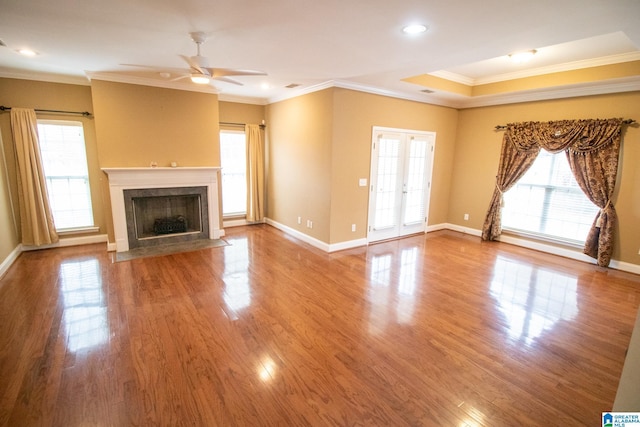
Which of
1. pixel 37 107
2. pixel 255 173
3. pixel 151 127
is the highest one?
pixel 37 107

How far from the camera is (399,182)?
18.5ft

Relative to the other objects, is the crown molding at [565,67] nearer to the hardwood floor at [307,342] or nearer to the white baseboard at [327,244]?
the hardwood floor at [307,342]

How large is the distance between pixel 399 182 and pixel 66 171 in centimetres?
581

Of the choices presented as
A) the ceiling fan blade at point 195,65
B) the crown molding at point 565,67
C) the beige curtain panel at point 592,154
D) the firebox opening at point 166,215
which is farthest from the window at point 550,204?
the firebox opening at point 166,215

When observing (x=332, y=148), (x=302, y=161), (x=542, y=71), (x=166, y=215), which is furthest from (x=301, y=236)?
(x=542, y=71)

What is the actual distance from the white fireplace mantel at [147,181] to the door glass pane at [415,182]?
12.2ft

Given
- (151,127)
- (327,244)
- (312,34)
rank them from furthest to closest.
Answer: (327,244) < (151,127) < (312,34)

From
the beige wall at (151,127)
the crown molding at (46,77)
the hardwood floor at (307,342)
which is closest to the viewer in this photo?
the hardwood floor at (307,342)

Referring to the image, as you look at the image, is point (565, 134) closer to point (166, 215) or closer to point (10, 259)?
point (166, 215)

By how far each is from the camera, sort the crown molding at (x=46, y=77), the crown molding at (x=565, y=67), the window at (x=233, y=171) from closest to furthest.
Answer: the crown molding at (x=565, y=67), the crown molding at (x=46, y=77), the window at (x=233, y=171)

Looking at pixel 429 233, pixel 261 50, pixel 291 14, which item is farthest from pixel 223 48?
pixel 429 233

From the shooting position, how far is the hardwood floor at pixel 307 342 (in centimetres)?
191

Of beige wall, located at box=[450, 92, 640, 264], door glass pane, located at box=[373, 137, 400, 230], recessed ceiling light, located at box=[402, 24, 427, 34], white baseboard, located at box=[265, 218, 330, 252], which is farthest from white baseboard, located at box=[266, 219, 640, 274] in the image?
recessed ceiling light, located at box=[402, 24, 427, 34]

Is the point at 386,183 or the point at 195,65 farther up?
the point at 195,65
